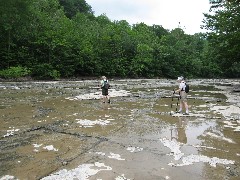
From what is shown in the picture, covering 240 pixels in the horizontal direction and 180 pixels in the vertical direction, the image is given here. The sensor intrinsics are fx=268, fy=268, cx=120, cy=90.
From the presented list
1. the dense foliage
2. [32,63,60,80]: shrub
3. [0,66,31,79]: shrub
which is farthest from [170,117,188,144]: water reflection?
[32,63,60,80]: shrub

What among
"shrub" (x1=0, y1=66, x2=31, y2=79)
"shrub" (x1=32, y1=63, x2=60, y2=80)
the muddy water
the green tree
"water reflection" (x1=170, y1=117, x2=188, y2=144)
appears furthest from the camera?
"shrub" (x1=32, y1=63, x2=60, y2=80)

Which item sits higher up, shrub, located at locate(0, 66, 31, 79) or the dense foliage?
the dense foliage

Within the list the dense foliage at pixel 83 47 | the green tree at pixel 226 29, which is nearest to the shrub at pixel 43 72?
the dense foliage at pixel 83 47

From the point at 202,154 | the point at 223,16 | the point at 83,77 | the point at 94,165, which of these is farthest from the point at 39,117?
the point at 83,77

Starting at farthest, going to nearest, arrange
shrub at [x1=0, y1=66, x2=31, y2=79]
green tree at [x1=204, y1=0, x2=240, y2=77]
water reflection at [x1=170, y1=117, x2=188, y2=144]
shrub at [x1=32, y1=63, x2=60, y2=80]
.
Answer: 1. shrub at [x1=32, y1=63, x2=60, y2=80]
2. shrub at [x1=0, y1=66, x2=31, y2=79]
3. green tree at [x1=204, y1=0, x2=240, y2=77]
4. water reflection at [x1=170, y1=117, x2=188, y2=144]

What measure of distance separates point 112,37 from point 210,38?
21.2m

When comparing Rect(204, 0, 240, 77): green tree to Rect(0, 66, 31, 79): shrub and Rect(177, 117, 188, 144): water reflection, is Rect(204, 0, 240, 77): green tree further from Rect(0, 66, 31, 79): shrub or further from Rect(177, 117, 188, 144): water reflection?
Rect(0, 66, 31, 79): shrub

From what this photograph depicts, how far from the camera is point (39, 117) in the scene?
11.7 m

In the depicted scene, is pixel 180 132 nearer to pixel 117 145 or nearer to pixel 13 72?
pixel 117 145

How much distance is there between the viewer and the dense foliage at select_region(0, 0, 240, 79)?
33.4m

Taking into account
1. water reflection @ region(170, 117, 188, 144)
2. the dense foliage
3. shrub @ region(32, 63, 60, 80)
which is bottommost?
water reflection @ region(170, 117, 188, 144)

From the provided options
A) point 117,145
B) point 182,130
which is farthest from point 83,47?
point 117,145

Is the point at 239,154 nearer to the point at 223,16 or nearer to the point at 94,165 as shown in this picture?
the point at 94,165

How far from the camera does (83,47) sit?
43.8 metres
